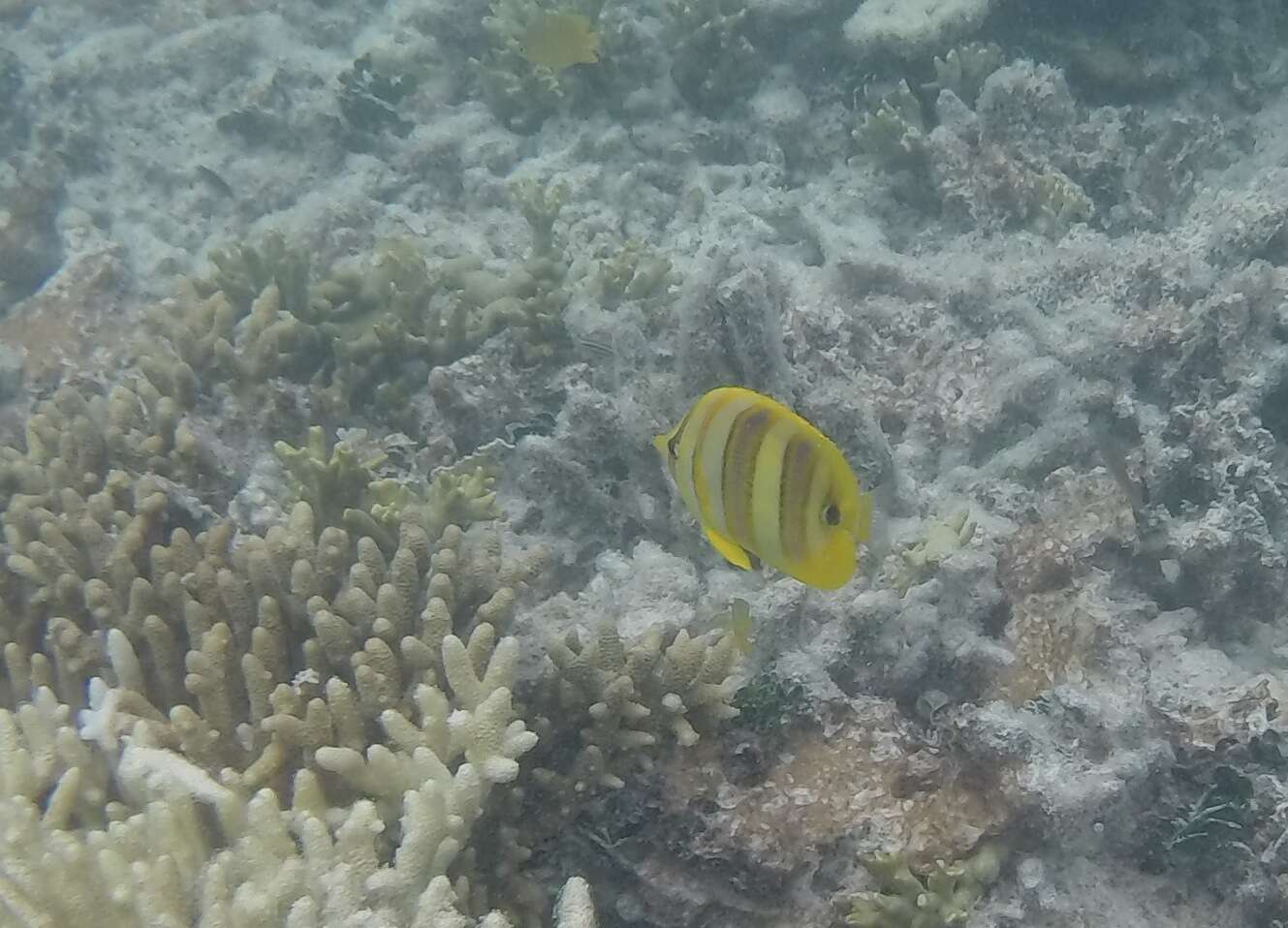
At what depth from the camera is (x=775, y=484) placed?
6.62 ft

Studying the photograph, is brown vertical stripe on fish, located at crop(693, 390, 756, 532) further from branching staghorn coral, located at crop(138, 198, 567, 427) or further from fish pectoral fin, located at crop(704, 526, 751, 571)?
branching staghorn coral, located at crop(138, 198, 567, 427)

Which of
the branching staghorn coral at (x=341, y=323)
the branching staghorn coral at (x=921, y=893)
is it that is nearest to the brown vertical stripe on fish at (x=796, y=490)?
the branching staghorn coral at (x=921, y=893)

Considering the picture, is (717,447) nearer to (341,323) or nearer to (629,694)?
(629,694)

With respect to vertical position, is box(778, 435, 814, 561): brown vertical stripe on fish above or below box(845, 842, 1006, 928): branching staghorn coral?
above

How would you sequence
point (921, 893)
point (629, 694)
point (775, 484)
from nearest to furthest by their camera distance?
point (775, 484), point (921, 893), point (629, 694)

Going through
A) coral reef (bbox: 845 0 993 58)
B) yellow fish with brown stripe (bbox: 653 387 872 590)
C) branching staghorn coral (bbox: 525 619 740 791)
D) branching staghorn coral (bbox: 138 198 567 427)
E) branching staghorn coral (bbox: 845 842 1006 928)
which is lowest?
branching staghorn coral (bbox: 845 842 1006 928)

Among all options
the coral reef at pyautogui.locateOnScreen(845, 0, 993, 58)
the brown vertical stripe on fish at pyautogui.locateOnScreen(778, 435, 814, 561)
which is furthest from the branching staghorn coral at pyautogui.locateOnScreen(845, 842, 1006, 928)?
the coral reef at pyautogui.locateOnScreen(845, 0, 993, 58)

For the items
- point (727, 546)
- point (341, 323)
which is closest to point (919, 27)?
point (341, 323)

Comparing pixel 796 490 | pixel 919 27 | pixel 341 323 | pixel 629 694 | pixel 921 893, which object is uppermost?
pixel 796 490

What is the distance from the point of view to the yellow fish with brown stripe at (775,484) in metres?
2.00

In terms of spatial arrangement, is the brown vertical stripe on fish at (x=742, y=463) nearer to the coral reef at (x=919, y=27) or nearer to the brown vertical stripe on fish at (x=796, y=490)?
the brown vertical stripe on fish at (x=796, y=490)

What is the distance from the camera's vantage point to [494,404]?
4754mm

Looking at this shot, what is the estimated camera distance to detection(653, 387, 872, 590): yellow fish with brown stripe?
6.57 ft

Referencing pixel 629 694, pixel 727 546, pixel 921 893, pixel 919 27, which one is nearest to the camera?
pixel 727 546
